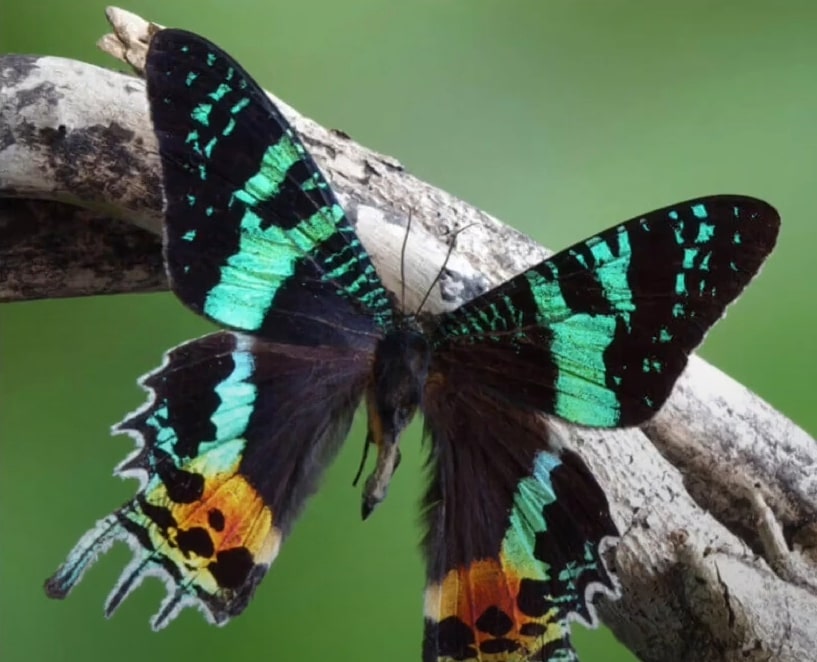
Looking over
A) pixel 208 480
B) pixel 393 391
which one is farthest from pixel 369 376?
pixel 208 480

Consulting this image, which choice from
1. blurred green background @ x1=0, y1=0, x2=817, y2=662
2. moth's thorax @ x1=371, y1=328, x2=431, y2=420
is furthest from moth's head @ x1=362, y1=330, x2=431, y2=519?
blurred green background @ x1=0, y1=0, x2=817, y2=662

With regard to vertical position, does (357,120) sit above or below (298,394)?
above

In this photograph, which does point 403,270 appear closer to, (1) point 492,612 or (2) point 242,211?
(2) point 242,211

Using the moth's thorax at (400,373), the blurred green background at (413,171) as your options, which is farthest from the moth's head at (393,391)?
the blurred green background at (413,171)

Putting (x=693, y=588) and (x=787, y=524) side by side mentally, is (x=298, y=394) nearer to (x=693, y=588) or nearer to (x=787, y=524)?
(x=693, y=588)

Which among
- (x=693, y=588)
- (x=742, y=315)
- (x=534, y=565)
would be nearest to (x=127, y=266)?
(x=534, y=565)

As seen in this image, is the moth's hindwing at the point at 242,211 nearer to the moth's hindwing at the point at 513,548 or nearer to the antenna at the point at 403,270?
the antenna at the point at 403,270
